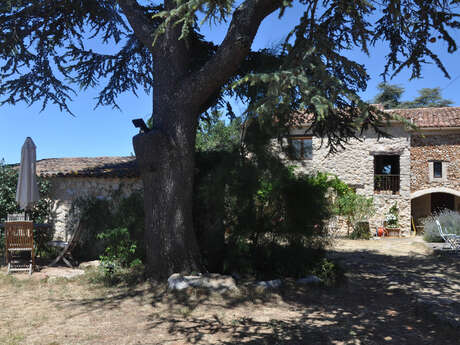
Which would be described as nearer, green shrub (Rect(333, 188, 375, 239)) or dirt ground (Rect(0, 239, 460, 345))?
dirt ground (Rect(0, 239, 460, 345))

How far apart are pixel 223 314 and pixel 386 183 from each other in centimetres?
1527

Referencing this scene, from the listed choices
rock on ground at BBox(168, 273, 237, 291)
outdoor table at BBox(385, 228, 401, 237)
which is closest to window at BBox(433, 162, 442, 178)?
outdoor table at BBox(385, 228, 401, 237)

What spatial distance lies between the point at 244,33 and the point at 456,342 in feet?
17.1

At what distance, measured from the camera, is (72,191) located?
9.49m

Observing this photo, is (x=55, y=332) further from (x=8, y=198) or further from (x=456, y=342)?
(x=8, y=198)

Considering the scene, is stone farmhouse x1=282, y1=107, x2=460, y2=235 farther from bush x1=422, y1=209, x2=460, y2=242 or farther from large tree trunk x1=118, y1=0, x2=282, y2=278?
large tree trunk x1=118, y1=0, x2=282, y2=278

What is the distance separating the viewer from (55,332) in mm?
4363

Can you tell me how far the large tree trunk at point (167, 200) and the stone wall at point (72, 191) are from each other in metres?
2.49

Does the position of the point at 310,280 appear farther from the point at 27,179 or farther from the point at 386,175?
the point at 386,175

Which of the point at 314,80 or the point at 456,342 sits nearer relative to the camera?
the point at 456,342

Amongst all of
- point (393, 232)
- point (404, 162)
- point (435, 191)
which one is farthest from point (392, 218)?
point (435, 191)

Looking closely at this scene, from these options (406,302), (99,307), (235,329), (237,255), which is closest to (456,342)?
(406,302)

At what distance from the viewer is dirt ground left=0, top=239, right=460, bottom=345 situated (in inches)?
170

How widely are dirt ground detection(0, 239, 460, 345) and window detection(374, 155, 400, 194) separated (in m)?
11.1
